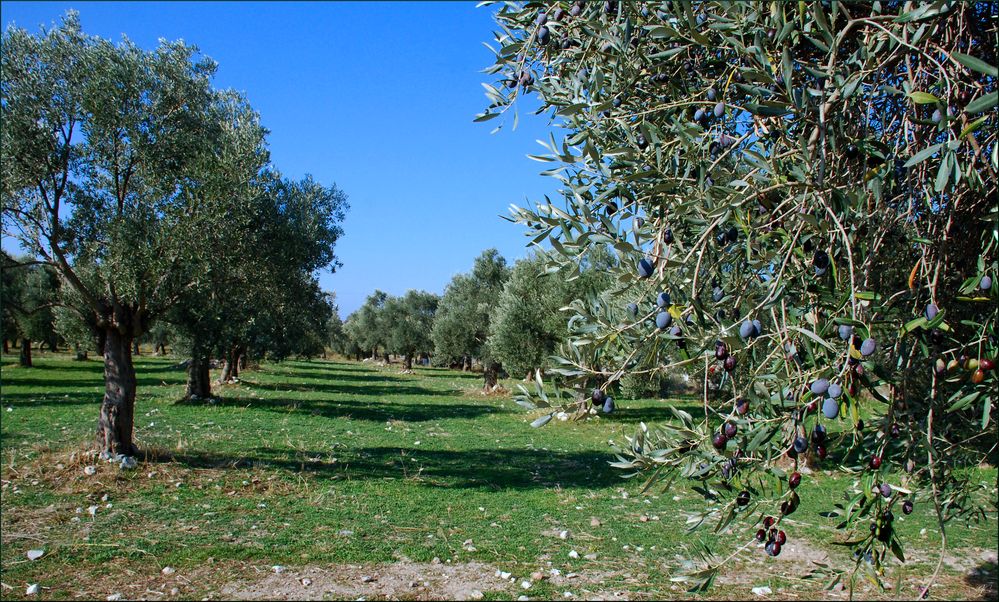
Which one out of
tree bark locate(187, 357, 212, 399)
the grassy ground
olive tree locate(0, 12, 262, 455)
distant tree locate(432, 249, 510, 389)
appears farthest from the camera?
distant tree locate(432, 249, 510, 389)

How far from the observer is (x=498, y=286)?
4647 cm

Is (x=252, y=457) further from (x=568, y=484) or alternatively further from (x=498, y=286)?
(x=498, y=286)

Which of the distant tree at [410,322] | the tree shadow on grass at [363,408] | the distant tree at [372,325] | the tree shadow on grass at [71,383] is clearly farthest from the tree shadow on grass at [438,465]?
the distant tree at [372,325]

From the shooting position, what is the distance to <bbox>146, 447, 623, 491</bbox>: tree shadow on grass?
41.3 feet

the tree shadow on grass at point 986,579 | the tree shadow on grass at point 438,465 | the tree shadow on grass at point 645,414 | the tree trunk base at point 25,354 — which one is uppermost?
the tree trunk base at point 25,354

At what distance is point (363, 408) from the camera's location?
2672cm

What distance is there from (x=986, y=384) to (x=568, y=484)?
34.9 ft

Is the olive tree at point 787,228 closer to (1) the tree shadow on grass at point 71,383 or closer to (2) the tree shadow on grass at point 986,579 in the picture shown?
(2) the tree shadow on grass at point 986,579

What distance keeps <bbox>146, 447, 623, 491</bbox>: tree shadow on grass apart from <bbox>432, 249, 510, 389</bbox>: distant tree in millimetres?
24170

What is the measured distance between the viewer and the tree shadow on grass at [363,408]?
939 inches

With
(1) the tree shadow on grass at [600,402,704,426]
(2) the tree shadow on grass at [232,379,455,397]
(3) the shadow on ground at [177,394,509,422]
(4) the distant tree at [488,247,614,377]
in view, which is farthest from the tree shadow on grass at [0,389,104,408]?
(1) the tree shadow on grass at [600,402,704,426]

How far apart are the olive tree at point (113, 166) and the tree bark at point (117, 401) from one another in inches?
0.7

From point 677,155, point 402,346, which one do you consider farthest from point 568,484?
point 402,346

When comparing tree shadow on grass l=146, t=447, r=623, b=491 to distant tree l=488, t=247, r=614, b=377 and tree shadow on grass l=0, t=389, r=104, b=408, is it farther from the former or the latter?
tree shadow on grass l=0, t=389, r=104, b=408
